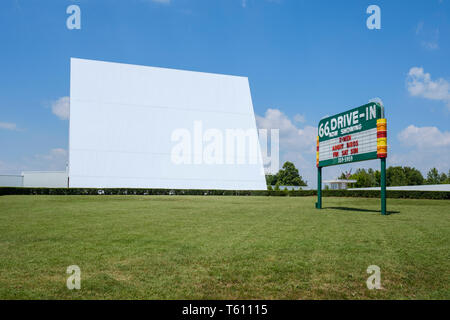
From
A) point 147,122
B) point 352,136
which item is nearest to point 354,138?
point 352,136

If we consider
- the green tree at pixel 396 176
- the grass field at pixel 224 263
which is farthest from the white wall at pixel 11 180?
the green tree at pixel 396 176

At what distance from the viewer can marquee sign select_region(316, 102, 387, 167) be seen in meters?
13.9

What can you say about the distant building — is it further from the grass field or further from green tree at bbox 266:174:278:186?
the grass field

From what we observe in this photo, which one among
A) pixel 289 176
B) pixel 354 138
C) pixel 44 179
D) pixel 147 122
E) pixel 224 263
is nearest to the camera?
pixel 224 263

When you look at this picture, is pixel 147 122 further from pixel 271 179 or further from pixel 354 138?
pixel 271 179

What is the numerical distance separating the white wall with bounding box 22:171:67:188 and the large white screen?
9075 mm

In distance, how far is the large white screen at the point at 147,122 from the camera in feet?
121

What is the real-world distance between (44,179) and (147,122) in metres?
16.1

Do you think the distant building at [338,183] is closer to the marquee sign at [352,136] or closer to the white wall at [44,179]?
the white wall at [44,179]

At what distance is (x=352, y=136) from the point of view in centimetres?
1533
